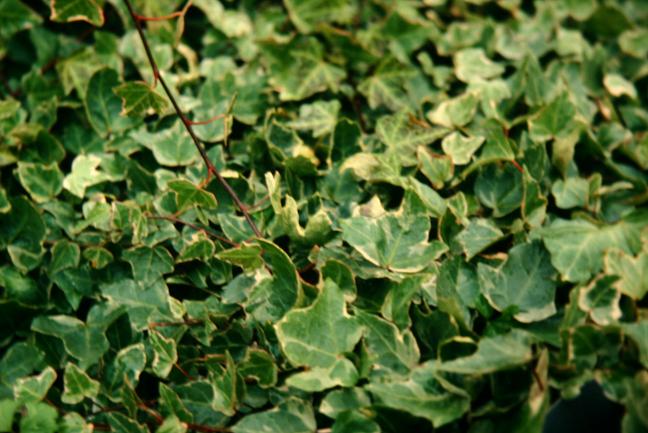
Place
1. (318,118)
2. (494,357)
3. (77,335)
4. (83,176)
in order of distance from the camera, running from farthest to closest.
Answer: (318,118)
(83,176)
(77,335)
(494,357)

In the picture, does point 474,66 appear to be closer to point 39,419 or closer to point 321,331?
point 321,331

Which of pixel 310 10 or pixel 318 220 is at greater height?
pixel 310 10

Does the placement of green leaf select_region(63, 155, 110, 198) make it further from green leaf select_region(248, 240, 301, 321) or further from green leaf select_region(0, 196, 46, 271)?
green leaf select_region(248, 240, 301, 321)

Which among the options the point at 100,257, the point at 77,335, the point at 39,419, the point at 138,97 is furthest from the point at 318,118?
the point at 39,419

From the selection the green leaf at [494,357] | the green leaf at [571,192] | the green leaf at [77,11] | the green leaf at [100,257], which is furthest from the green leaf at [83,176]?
the green leaf at [571,192]

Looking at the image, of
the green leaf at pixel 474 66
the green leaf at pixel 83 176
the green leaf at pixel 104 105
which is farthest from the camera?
the green leaf at pixel 474 66

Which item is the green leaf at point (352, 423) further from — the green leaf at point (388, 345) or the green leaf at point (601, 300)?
the green leaf at point (601, 300)
